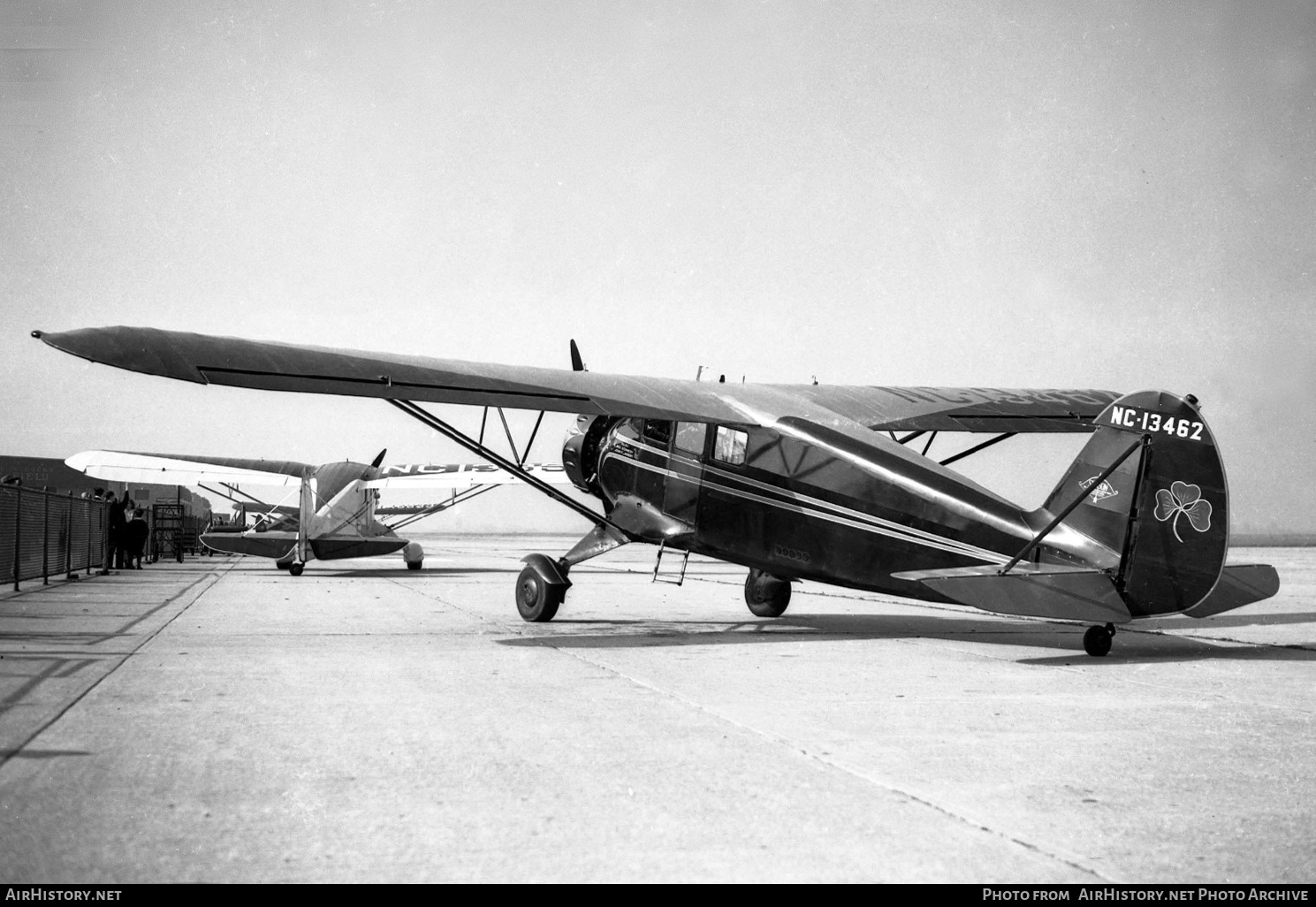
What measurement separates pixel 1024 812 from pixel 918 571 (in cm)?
537

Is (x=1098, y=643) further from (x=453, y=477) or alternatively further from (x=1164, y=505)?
(x=453, y=477)

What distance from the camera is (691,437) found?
11852 mm

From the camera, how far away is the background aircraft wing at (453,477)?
96.9ft

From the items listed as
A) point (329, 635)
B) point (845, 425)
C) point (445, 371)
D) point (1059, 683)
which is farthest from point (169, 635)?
point (1059, 683)

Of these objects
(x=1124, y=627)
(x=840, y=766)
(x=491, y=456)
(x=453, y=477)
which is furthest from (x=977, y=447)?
(x=453, y=477)

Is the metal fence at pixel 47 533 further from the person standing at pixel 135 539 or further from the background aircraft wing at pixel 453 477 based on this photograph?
the background aircraft wing at pixel 453 477

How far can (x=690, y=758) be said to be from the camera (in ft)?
16.0

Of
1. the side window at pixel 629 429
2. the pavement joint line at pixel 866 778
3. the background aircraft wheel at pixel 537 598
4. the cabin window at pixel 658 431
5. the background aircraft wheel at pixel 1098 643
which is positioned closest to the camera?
the pavement joint line at pixel 866 778

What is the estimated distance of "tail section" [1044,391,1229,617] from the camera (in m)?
8.16

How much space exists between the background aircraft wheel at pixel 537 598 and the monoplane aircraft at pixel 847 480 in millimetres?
19

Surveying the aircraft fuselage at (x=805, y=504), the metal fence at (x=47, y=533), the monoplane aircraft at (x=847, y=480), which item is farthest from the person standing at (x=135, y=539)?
the aircraft fuselage at (x=805, y=504)

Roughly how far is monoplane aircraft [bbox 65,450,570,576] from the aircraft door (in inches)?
438

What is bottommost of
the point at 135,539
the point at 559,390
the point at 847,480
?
the point at 135,539

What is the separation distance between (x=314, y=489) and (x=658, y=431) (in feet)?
50.5
